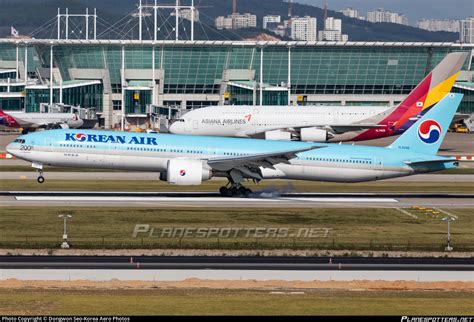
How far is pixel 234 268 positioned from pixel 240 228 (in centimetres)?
1069

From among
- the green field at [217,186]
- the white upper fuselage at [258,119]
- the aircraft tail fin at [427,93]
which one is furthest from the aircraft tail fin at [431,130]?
the white upper fuselage at [258,119]

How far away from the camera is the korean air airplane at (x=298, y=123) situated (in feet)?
387

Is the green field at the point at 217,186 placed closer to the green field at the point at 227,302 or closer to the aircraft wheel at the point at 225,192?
the aircraft wheel at the point at 225,192

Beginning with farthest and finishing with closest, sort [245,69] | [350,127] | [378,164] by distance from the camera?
1. [245,69]
2. [350,127]
3. [378,164]

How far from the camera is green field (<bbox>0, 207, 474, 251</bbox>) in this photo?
173ft

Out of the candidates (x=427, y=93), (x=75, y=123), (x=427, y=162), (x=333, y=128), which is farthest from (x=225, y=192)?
(x=75, y=123)

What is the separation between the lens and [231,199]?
6931 cm

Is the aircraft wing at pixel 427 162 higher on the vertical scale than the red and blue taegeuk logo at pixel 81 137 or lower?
lower

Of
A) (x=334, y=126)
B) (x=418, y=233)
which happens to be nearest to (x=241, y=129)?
(x=334, y=126)

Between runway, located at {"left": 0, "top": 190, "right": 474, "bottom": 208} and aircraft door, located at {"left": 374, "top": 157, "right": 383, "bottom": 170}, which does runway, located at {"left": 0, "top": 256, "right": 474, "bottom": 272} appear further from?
aircraft door, located at {"left": 374, "top": 157, "right": 383, "bottom": 170}

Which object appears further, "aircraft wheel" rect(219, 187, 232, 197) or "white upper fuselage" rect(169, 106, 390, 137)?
"white upper fuselage" rect(169, 106, 390, 137)

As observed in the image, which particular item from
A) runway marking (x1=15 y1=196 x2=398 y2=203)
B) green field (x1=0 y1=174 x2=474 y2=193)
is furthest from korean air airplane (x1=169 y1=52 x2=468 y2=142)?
runway marking (x1=15 y1=196 x2=398 y2=203)

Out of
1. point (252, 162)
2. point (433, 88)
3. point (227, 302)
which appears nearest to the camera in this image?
point (227, 302)

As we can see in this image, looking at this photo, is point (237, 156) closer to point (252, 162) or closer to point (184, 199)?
point (252, 162)
